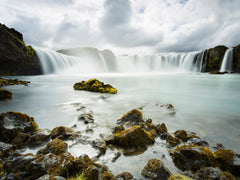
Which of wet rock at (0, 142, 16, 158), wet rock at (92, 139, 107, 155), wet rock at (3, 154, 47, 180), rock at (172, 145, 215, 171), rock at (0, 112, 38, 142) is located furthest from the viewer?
rock at (0, 112, 38, 142)

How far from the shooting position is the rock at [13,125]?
2734mm

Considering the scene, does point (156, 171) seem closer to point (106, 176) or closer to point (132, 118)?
point (106, 176)

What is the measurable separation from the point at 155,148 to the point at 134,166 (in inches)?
27.6

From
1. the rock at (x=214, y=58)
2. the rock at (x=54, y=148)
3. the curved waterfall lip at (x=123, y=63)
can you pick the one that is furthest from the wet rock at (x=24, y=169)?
A: the rock at (x=214, y=58)

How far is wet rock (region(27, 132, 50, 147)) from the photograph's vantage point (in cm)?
261

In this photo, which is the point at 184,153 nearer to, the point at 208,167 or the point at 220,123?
the point at 208,167

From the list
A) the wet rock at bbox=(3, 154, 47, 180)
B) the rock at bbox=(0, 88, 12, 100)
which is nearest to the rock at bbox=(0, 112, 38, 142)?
the wet rock at bbox=(3, 154, 47, 180)

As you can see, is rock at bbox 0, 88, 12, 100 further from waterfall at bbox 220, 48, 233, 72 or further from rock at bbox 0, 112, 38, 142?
waterfall at bbox 220, 48, 233, 72

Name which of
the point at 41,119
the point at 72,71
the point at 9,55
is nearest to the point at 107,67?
the point at 72,71

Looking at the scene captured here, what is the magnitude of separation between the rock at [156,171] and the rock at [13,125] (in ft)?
9.72

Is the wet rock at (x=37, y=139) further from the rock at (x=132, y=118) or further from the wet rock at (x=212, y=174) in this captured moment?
the wet rock at (x=212, y=174)

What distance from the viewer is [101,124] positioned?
389 centimetres

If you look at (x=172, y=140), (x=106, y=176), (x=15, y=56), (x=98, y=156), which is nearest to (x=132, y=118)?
(x=172, y=140)

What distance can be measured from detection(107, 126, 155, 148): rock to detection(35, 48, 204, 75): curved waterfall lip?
130ft
